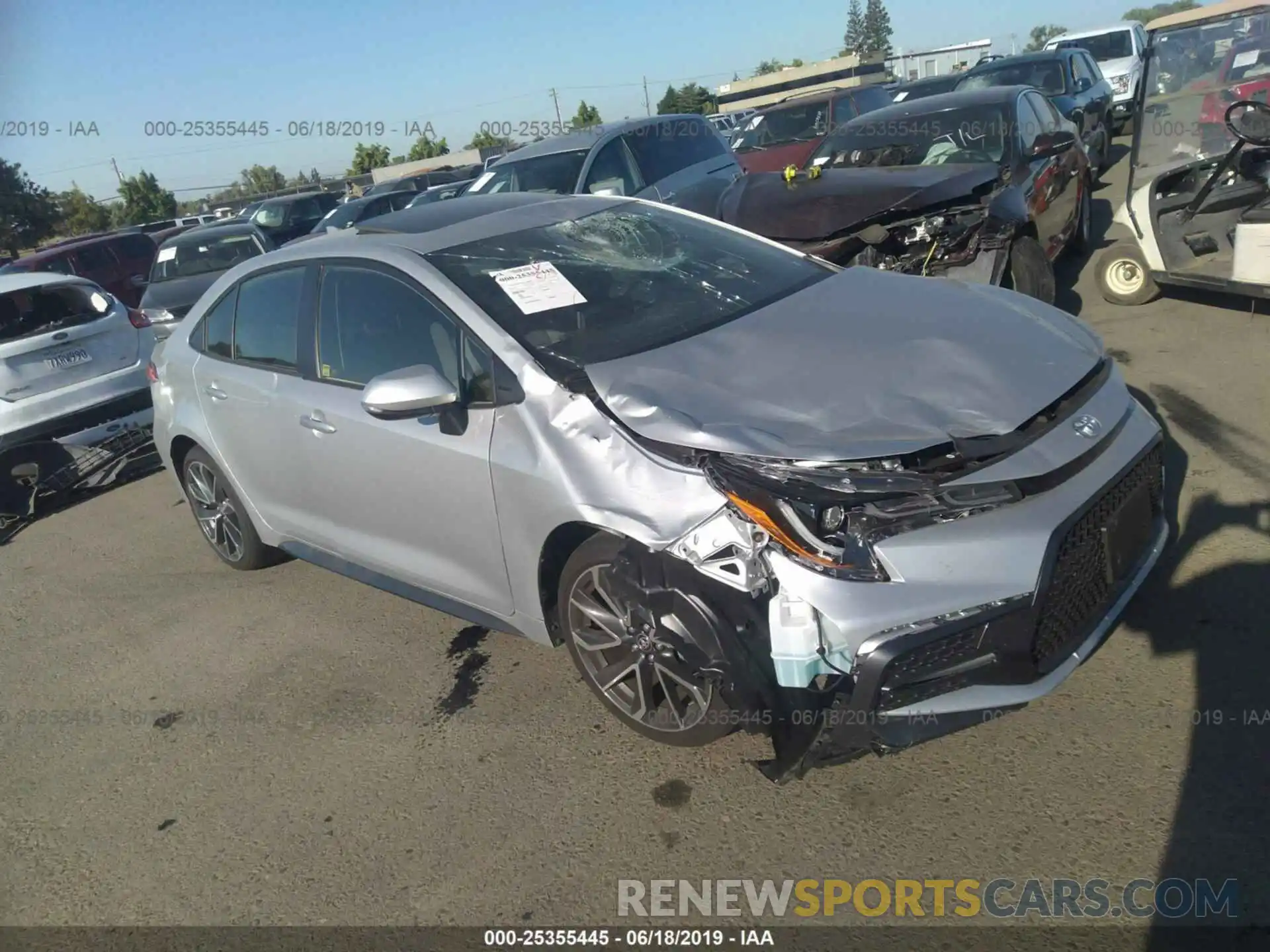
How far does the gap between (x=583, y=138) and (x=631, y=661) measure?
25.8 feet

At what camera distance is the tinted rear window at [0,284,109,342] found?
292 inches

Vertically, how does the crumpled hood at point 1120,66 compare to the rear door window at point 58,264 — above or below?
above

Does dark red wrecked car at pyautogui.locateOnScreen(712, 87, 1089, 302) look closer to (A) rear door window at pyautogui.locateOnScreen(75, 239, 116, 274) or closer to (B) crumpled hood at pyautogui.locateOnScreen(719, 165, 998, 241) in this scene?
(B) crumpled hood at pyautogui.locateOnScreen(719, 165, 998, 241)

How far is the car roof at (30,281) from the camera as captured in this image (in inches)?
293

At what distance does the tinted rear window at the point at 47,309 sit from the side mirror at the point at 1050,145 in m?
7.38

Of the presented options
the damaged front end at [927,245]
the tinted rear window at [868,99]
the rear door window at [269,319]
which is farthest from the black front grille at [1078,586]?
the tinted rear window at [868,99]

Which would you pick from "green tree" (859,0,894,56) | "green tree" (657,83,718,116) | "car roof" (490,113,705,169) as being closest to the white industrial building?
"green tree" (657,83,718,116)

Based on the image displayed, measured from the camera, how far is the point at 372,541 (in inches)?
159

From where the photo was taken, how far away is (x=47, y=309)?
7.67 meters

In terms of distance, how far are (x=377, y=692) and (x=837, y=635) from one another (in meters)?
2.20

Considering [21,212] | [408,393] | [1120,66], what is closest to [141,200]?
[21,212]

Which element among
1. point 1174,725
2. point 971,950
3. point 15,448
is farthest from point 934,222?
point 15,448

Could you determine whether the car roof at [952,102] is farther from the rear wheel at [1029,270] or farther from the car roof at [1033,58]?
the car roof at [1033,58]

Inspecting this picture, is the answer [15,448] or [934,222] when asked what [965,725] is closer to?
A: [934,222]
